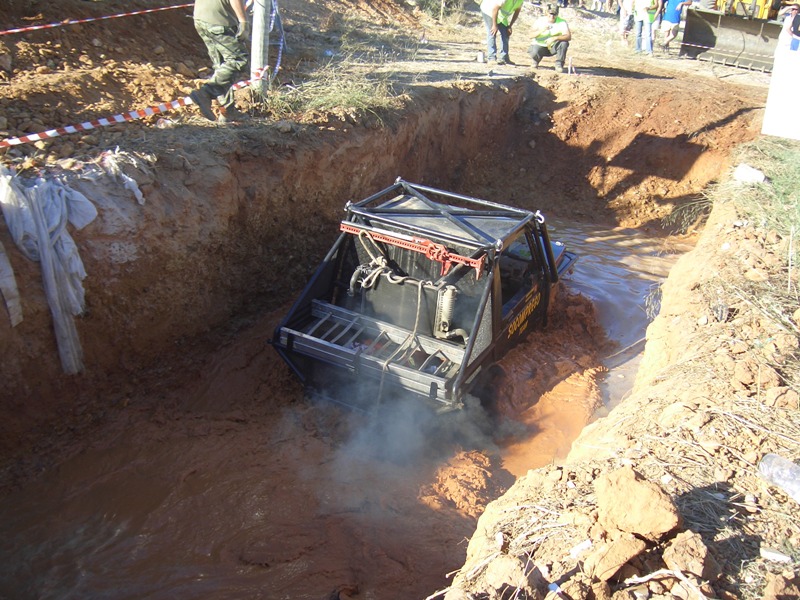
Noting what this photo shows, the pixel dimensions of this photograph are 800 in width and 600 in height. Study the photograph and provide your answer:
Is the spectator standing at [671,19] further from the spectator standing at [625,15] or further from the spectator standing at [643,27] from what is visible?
the spectator standing at [625,15]

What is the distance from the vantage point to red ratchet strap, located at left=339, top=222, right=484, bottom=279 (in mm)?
5328

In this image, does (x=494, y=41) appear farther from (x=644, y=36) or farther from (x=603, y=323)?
(x=603, y=323)

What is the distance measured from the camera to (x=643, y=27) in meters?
16.1

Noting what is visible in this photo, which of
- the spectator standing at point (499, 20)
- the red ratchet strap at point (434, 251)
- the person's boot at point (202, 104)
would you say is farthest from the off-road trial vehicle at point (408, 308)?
the spectator standing at point (499, 20)

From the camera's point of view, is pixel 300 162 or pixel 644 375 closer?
pixel 644 375

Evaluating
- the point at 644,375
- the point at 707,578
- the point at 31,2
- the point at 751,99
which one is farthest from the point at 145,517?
the point at 751,99

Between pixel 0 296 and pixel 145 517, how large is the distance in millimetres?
2116

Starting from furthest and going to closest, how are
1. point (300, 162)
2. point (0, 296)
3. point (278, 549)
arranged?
point (300, 162), point (0, 296), point (278, 549)

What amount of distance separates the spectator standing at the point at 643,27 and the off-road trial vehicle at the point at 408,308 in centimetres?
1208

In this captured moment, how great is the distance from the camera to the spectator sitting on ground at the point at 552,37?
12.8 m

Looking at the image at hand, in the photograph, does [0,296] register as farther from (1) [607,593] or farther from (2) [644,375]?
(2) [644,375]

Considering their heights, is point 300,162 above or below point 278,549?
above

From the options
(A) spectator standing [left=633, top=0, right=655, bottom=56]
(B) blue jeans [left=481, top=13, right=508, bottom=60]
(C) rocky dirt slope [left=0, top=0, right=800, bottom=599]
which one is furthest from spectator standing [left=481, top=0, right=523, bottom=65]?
(A) spectator standing [left=633, top=0, right=655, bottom=56]

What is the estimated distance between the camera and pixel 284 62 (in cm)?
1009
